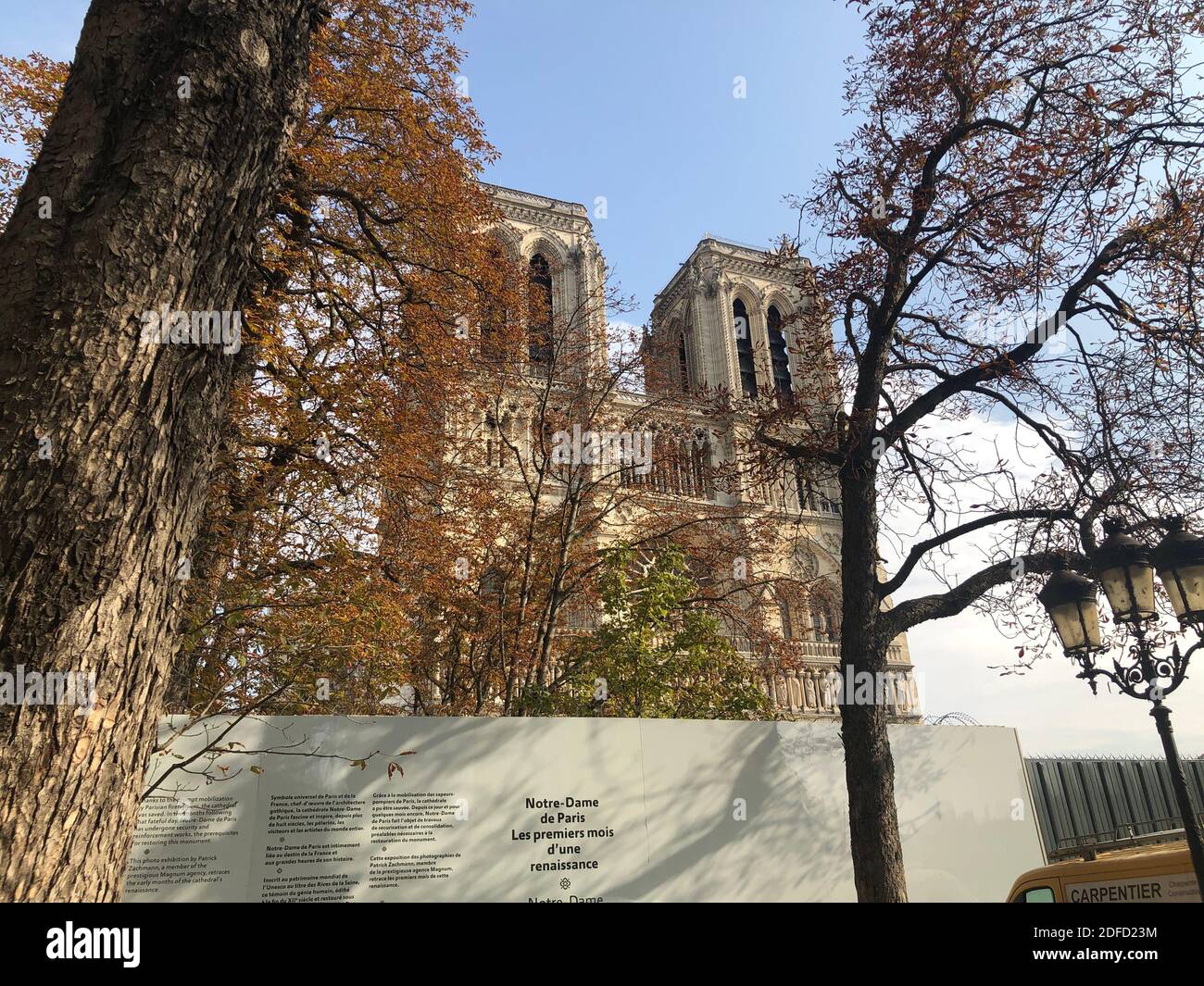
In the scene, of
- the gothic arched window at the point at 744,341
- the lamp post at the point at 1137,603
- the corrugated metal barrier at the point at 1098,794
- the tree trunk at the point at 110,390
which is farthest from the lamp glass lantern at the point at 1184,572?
the gothic arched window at the point at 744,341

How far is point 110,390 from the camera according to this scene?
7.11 ft

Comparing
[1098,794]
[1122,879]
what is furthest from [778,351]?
[1122,879]

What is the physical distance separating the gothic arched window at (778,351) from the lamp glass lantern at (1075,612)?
2810 cm

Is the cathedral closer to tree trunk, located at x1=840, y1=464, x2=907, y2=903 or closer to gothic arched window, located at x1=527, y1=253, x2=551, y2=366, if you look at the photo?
gothic arched window, located at x1=527, y1=253, x2=551, y2=366

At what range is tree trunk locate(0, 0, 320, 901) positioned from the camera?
1.97 meters

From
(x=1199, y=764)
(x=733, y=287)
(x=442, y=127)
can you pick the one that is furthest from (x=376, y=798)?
(x=733, y=287)

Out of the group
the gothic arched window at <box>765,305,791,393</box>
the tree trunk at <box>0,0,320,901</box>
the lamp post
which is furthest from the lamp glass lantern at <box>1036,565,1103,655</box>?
the gothic arched window at <box>765,305,791,393</box>

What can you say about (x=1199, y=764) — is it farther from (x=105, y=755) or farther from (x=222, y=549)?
(x=105, y=755)

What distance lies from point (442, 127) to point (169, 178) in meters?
10.8

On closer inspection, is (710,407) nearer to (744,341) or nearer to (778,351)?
(744,341)

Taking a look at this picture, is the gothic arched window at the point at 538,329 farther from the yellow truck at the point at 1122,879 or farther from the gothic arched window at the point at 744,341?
the gothic arched window at the point at 744,341

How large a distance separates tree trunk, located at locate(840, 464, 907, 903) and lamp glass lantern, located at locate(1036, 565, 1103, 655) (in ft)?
4.69

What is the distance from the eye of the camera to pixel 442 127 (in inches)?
476
